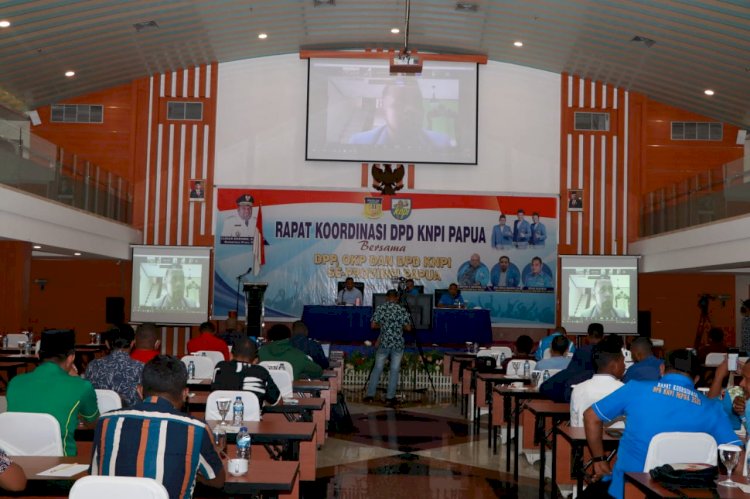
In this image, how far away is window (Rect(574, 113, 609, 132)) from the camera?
19.1m

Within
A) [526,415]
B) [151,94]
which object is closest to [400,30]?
[151,94]

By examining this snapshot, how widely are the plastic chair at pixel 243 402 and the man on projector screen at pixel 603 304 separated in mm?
13494

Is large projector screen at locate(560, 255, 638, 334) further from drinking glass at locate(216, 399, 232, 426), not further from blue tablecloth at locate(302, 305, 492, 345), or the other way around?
drinking glass at locate(216, 399, 232, 426)

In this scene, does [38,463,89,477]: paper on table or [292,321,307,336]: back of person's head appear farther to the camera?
[292,321,307,336]: back of person's head

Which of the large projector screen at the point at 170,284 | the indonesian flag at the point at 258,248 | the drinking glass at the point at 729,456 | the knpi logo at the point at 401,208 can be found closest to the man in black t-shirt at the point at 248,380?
the drinking glass at the point at 729,456

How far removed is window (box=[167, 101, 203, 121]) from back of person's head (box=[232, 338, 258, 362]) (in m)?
13.5

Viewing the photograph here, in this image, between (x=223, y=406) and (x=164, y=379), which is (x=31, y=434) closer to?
(x=223, y=406)

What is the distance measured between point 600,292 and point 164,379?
1574 cm

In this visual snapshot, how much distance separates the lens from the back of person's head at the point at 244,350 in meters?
6.25

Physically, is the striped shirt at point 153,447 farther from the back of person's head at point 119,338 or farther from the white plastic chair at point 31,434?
the back of person's head at point 119,338

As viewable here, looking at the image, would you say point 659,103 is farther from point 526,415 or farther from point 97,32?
point 526,415

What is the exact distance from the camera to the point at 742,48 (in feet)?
48.6

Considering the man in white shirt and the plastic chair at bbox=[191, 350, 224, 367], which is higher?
the man in white shirt

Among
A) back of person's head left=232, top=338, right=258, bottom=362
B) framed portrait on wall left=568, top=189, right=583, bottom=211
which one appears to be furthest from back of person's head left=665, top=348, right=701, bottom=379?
framed portrait on wall left=568, top=189, right=583, bottom=211
